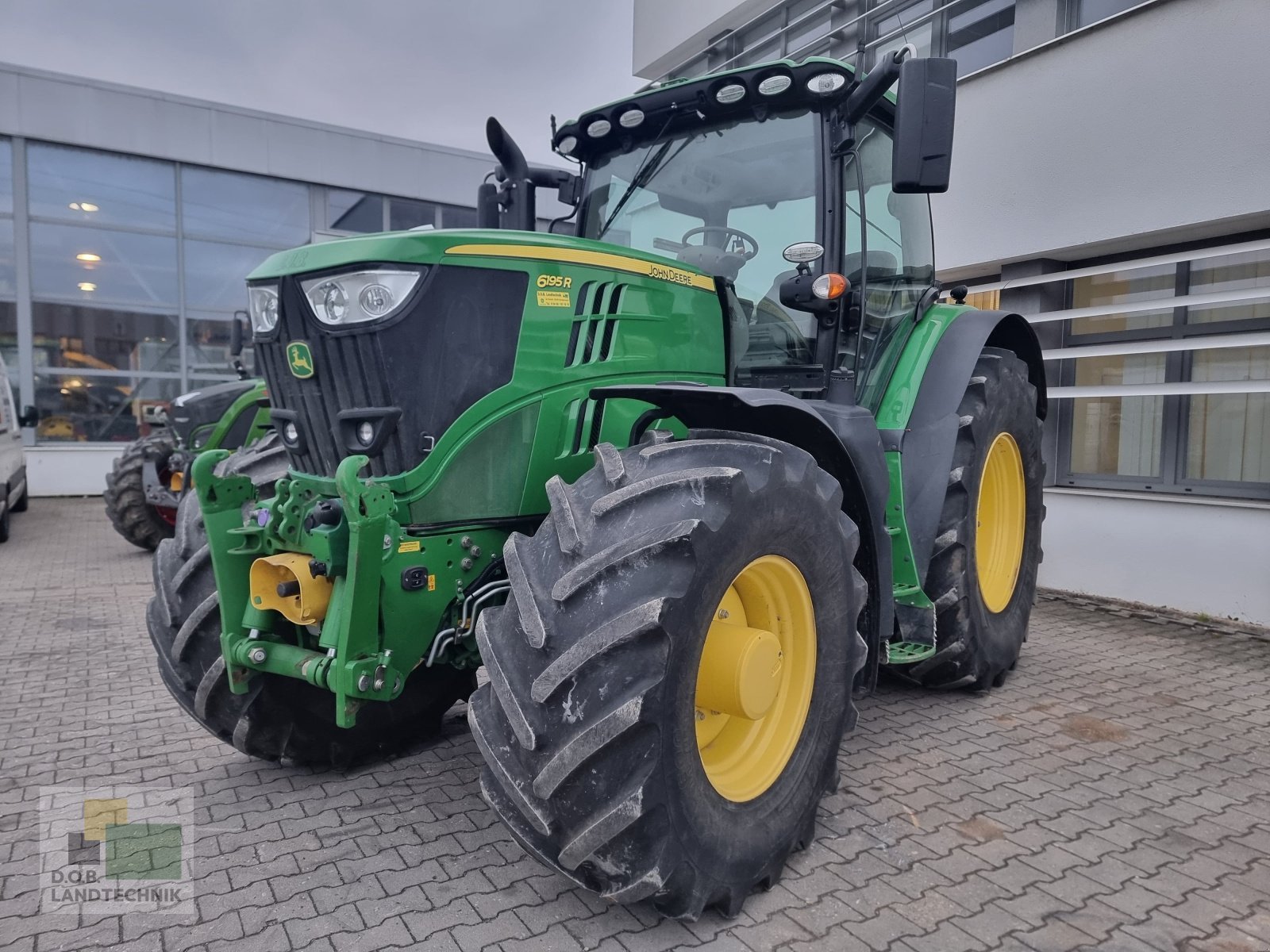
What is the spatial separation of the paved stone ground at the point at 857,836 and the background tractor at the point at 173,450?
3.54 m

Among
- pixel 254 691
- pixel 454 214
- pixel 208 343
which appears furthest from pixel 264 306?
pixel 454 214

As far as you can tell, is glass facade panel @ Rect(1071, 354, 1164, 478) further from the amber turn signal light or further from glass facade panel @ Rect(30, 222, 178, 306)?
glass facade panel @ Rect(30, 222, 178, 306)

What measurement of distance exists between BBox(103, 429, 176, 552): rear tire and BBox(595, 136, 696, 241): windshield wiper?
6263 mm

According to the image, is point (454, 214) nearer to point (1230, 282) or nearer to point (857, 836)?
point (1230, 282)

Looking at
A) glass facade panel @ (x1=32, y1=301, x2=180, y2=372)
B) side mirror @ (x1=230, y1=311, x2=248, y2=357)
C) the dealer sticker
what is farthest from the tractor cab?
glass facade panel @ (x1=32, y1=301, x2=180, y2=372)

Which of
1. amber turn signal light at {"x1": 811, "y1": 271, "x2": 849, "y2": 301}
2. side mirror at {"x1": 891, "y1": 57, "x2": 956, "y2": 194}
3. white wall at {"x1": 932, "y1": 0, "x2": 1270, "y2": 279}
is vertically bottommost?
amber turn signal light at {"x1": 811, "y1": 271, "x2": 849, "y2": 301}

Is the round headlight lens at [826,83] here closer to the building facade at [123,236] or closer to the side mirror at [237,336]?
the side mirror at [237,336]

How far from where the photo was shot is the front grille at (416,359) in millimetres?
2523

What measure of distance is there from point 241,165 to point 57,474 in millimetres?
5353

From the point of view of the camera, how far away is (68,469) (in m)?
12.9

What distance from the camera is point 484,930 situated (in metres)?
2.30

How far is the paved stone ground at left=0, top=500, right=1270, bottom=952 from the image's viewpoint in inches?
91.1

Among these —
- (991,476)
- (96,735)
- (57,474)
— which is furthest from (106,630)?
(57,474)

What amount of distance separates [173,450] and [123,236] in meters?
6.81
